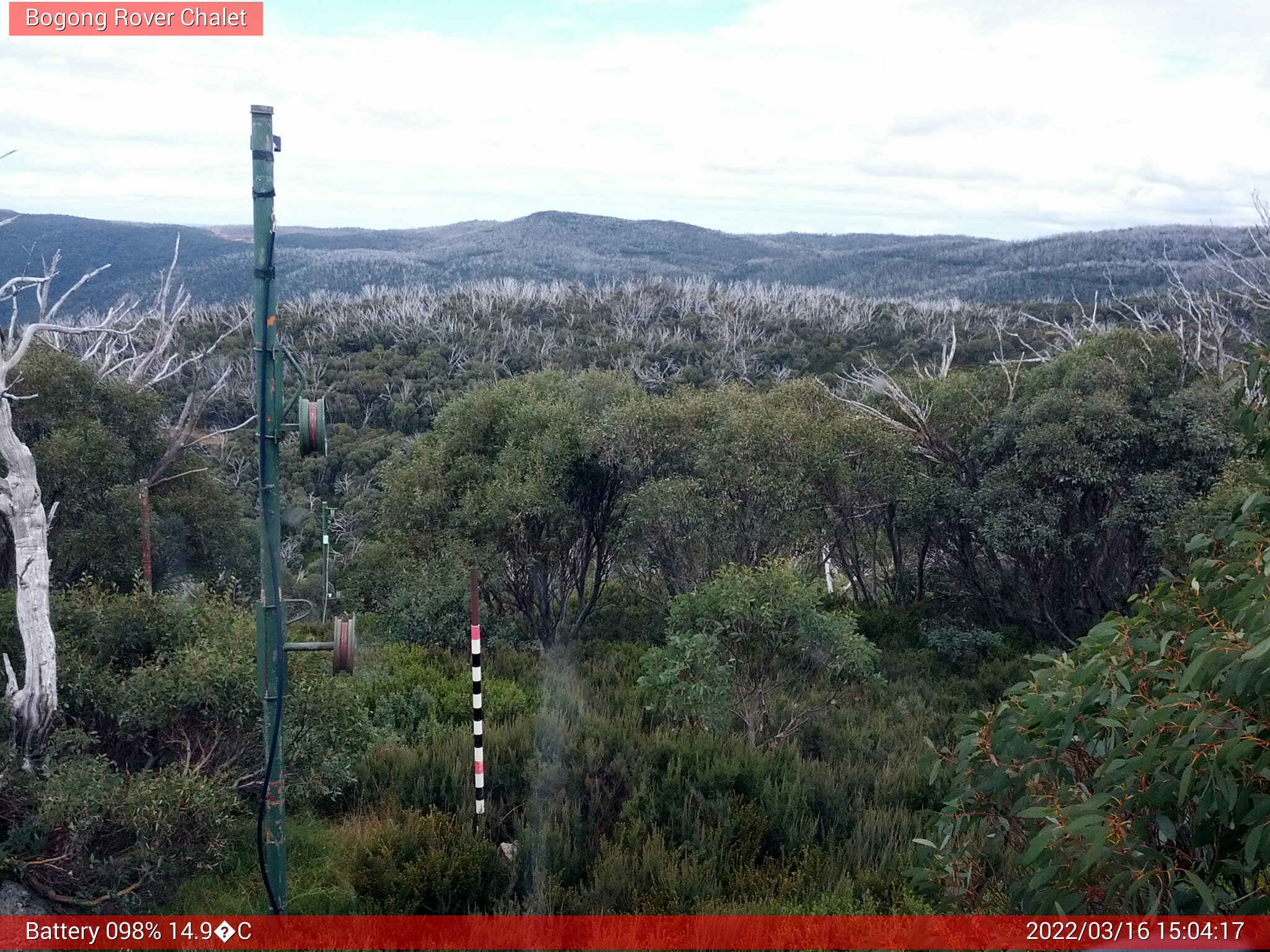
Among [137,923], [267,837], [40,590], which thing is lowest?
[137,923]

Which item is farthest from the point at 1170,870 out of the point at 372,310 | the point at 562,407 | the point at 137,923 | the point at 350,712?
the point at 372,310

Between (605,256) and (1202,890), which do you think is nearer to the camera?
(1202,890)

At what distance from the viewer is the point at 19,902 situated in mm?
5707

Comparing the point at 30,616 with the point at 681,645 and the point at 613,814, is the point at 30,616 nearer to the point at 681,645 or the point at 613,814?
the point at 613,814

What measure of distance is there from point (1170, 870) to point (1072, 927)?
453 millimetres

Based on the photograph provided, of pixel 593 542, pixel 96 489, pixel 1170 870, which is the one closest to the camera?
pixel 1170 870

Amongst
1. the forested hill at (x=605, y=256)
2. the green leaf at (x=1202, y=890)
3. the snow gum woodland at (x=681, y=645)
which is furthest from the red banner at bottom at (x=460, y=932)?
the forested hill at (x=605, y=256)

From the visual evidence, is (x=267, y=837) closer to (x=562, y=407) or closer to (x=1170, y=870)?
(x=1170, y=870)

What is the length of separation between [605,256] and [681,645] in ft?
339

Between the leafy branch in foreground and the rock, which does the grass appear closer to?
the rock

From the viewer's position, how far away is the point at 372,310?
50.5 m

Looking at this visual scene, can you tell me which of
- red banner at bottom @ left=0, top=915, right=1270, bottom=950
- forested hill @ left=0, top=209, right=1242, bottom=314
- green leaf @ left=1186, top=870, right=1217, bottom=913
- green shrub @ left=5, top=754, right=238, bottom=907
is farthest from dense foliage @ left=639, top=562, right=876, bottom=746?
forested hill @ left=0, top=209, right=1242, bottom=314

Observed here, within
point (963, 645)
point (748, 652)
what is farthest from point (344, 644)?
point (963, 645)

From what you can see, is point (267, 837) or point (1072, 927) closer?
point (1072, 927)
